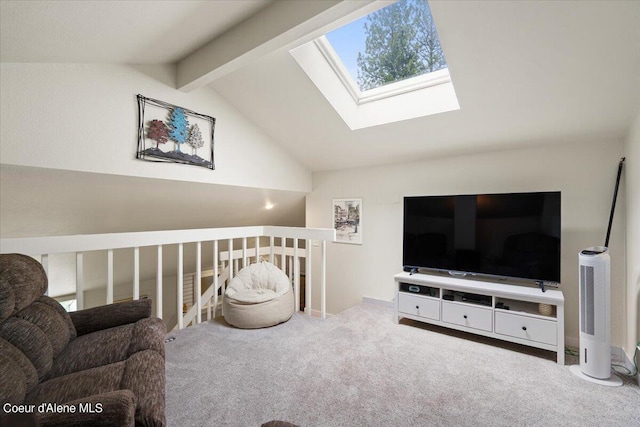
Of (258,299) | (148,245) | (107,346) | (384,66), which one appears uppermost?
(384,66)

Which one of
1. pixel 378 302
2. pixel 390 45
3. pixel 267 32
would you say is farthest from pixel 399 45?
pixel 378 302

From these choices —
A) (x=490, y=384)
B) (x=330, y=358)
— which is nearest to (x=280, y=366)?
(x=330, y=358)

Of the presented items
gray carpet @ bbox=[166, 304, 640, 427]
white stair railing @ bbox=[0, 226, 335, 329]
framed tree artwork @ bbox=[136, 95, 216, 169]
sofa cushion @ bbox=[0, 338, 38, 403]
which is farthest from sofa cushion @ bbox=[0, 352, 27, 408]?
framed tree artwork @ bbox=[136, 95, 216, 169]

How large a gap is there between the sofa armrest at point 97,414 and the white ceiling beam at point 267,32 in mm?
2051

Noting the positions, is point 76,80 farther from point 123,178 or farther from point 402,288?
point 402,288

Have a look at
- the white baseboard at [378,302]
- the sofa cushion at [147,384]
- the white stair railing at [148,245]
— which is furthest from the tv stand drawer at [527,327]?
the sofa cushion at [147,384]

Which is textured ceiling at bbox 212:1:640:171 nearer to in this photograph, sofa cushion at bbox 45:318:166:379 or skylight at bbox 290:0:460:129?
skylight at bbox 290:0:460:129

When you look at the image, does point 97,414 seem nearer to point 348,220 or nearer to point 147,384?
point 147,384

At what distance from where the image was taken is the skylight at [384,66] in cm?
251

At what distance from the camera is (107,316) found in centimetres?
185

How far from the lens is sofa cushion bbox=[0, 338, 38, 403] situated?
39.1 inches

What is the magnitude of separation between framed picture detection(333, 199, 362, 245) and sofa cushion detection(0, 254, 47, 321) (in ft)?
10.5

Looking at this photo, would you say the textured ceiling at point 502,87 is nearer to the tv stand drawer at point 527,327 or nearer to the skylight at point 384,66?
the skylight at point 384,66

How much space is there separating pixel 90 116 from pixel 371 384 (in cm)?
288
